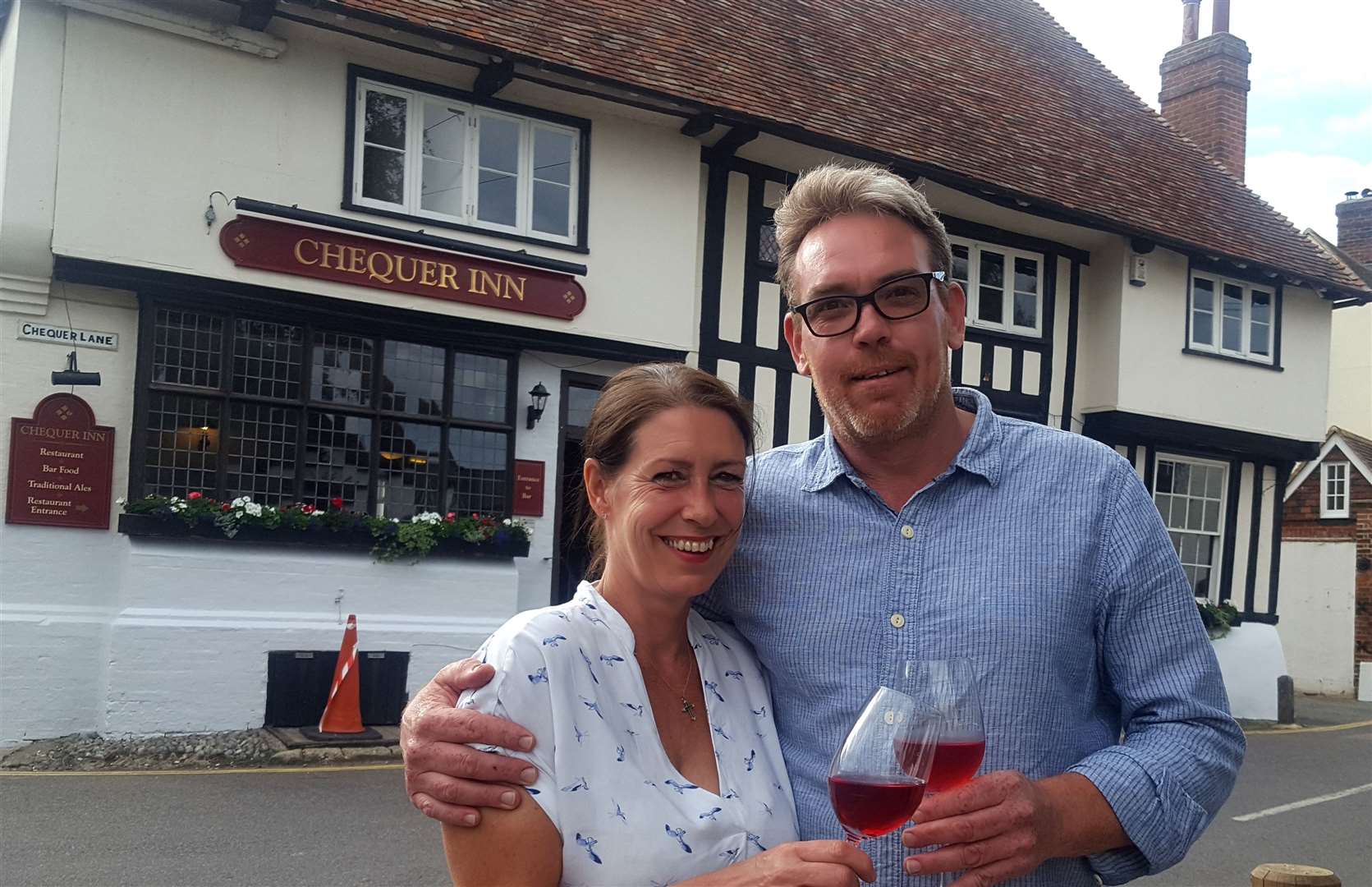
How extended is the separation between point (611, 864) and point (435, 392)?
9.17 m

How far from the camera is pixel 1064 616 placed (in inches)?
82.2

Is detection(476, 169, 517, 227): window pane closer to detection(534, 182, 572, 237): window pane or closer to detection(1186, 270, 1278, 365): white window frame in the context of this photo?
detection(534, 182, 572, 237): window pane

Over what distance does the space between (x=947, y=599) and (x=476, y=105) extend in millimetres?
9655

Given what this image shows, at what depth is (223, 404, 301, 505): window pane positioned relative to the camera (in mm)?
9789

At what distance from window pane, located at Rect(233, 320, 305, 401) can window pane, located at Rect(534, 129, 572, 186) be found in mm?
2813

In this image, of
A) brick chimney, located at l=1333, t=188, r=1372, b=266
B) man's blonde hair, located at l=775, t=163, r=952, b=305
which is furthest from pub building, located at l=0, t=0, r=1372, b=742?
brick chimney, located at l=1333, t=188, r=1372, b=266

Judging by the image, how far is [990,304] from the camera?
14500 millimetres

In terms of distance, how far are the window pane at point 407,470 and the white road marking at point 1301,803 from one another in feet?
23.3

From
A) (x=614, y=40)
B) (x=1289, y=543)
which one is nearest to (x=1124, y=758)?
(x=614, y=40)

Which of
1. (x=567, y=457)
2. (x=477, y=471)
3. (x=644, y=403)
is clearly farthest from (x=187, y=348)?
(x=644, y=403)

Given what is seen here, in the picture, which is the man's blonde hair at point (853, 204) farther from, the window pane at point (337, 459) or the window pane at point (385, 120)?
the window pane at point (385, 120)

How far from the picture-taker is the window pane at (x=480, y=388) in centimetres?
1088

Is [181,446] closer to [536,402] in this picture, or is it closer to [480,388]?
[480,388]

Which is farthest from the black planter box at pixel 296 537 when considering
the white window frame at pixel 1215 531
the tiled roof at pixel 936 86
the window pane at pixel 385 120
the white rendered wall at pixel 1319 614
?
the white rendered wall at pixel 1319 614
